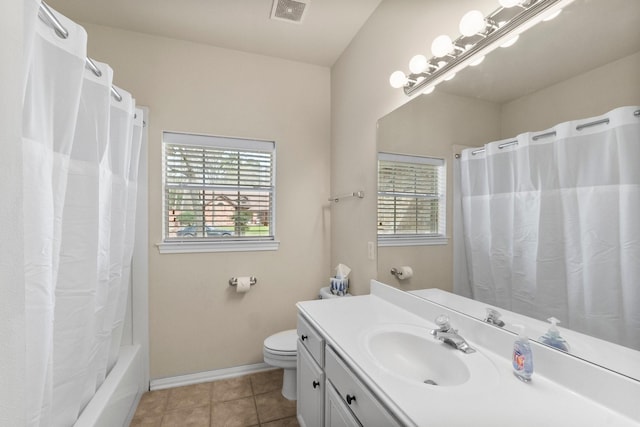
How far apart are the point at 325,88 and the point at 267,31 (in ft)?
2.16

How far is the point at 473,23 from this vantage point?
3.58ft

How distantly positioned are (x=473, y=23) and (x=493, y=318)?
1109mm

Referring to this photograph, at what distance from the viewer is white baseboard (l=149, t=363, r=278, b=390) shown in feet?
6.78

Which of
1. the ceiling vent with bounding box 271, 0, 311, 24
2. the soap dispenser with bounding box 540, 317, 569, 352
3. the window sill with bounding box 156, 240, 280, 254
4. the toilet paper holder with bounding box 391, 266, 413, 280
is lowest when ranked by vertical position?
the soap dispenser with bounding box 540, 317, 569, 352

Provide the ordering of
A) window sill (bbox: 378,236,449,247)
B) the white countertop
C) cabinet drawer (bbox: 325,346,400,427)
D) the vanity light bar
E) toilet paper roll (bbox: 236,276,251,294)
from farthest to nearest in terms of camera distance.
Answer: toilet paper roll (bbox: 236,276,251,294) → window sill (bbox: 378,236,449,247) → the vanity light bar → cabinet drawer (bbox: 325,346,400,427) → the white countertop

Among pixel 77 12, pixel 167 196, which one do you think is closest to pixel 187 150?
pixel 167 196

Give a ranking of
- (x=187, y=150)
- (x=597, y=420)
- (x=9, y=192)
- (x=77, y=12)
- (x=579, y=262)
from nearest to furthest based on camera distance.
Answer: (x=9, y=192) < (x=597, y=420) < (x=579, y=262) < (x=77, y=12) < (x=187, y=150)

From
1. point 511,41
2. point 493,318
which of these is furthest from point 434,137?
point 493,318

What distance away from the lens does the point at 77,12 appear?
1.83 m

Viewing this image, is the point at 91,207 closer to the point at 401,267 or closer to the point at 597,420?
the point at 401,267

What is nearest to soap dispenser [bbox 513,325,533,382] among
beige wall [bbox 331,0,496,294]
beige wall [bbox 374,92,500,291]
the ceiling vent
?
beige wall [bbox 374,92,500,291]

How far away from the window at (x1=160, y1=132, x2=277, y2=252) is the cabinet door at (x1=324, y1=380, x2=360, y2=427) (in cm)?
130

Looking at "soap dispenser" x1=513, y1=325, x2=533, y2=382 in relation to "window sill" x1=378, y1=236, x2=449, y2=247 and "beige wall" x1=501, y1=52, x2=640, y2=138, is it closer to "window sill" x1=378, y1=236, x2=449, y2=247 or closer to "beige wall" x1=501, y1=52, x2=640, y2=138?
"window sill" x1=378, y1=236, x2=449, y2=247

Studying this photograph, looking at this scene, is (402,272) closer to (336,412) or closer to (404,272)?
(404,272)
